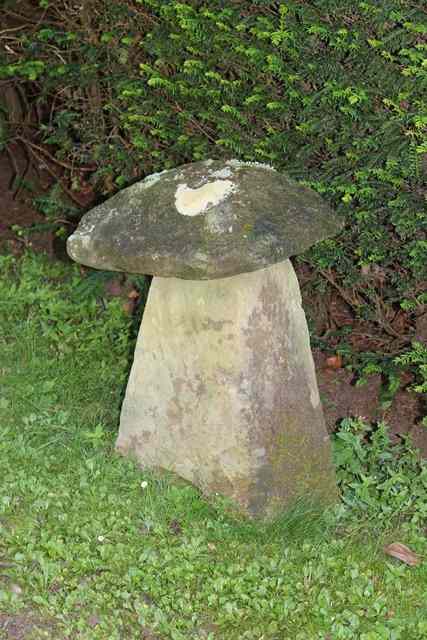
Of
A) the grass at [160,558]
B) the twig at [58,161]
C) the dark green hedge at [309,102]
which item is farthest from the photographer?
the twig at [58,161]

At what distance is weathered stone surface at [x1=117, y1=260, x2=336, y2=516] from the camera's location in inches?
155

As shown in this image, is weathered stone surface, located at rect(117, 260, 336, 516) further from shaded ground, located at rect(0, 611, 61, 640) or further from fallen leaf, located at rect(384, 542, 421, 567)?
shaded ground, located at rect(0, 611, 61, 640)

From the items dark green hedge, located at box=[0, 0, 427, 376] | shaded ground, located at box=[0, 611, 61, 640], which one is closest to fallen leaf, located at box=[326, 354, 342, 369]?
dark green hedge, located at box=[0, 0, 427, 376]

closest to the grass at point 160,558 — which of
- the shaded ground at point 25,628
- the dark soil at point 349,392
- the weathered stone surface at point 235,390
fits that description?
the shaded ground at point 25,628

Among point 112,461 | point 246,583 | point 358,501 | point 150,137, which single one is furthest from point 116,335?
point 246,583

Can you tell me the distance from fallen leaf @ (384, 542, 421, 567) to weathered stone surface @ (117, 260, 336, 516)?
1.28 ft

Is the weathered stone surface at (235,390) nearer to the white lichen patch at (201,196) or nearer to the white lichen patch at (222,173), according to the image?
the white lichen patch at (201,196)

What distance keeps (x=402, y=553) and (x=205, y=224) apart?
1641mm

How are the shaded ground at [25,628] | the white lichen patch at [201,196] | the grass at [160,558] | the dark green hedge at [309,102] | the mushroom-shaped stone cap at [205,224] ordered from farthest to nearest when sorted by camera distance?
the dark green hedge at [309,102], the white lichen patch at [201,196], the mushroom-shaped stone cap at [205,224], the grass at [160,558], the shaded ground at [25,628]

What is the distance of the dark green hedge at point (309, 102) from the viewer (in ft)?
13.8

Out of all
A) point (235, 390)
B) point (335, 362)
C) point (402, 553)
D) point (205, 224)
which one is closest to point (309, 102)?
point (205, 224)

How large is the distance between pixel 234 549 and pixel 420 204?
71.8 inches

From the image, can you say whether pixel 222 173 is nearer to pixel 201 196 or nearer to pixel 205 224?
pixel 201 196

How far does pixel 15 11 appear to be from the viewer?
6562 millimetres
